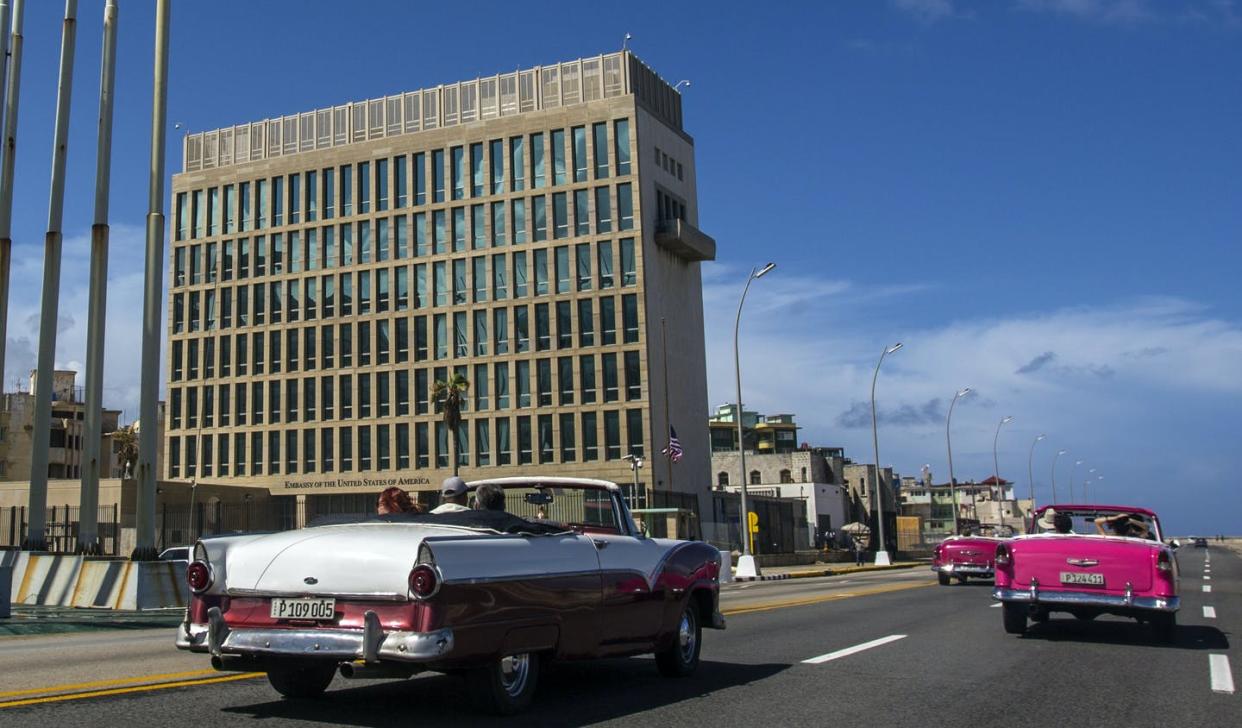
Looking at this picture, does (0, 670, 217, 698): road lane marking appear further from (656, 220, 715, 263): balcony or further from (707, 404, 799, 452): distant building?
(707, 404, 799, 452): distant building

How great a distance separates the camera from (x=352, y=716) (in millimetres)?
6383

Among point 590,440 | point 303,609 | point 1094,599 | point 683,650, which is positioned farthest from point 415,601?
point 590,440

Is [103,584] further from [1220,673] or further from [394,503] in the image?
[1220,673]

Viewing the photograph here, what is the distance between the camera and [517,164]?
67.4 meters

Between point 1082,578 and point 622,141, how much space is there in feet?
181

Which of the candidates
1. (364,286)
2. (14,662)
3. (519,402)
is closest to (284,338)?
(364,286)

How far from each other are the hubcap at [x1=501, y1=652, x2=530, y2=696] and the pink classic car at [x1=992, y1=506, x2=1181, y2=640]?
6954 millimetres

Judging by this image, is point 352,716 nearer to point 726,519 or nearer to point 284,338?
point 726,519

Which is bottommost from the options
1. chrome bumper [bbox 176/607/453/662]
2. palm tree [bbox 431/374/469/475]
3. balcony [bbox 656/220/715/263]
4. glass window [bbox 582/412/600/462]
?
chrome bumper [bbox 176/607/453/662]

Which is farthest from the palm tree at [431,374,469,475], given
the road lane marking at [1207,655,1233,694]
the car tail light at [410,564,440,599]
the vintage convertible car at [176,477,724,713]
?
the car tail light at [410,564,440,599]

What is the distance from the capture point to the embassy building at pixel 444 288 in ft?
212

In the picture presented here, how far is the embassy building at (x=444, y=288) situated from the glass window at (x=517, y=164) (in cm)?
13

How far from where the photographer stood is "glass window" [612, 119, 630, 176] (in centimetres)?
6450

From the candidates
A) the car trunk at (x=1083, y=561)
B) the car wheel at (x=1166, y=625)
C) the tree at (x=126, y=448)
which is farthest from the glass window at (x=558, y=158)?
the car wheel at (x=1166, y=625)
